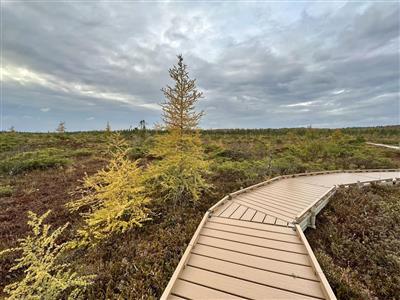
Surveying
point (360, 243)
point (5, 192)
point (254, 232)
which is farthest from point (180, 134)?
point (5, 192)

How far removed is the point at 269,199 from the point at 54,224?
24.3 feet

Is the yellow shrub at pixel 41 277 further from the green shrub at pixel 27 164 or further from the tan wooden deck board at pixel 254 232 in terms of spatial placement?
the green shrub at pixel 27 164

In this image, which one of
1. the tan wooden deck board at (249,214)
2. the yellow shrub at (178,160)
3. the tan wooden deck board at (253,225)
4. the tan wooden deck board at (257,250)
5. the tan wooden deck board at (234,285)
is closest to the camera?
the tan wooden deck board at (234,285)

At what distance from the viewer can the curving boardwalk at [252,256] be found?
3.10 metres

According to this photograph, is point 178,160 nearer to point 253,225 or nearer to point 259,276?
point 253,225

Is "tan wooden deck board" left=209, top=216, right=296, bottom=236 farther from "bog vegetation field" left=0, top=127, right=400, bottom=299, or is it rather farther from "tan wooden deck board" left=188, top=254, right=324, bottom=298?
"tan wooden deck board" left=188, top=254, right=324, bottom=298

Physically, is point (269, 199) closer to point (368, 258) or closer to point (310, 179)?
point (368, 258)

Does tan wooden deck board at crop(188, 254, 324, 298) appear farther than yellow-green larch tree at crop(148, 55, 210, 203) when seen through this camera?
No

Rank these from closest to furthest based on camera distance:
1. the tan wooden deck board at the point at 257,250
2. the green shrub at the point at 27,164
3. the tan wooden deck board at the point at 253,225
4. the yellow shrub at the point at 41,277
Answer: the yellow shrub at the point at 41,277 → the tan wooden deck board at the point at 257,250 → the tan wooden deck board at the point at 253,225 → the green shrub at the point at 27,164

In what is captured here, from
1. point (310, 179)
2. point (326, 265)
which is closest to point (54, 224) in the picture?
point (326, 265)

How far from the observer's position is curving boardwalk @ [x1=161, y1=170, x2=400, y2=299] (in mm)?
3098

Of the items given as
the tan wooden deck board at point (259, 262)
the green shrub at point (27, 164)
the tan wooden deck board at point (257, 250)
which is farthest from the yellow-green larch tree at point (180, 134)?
the green shrub at point (27, 164)

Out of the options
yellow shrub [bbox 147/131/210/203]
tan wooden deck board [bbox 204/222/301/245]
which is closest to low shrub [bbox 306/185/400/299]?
tan wooden deck board [bbox 204/222/301/245]

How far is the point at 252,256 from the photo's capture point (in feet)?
Result: 12.8
